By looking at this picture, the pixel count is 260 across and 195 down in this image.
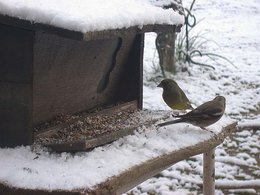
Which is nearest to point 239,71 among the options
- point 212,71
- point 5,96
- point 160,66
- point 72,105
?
point 212,71

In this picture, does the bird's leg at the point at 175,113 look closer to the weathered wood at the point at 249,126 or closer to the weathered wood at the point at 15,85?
the weathered wood at the point at 15,85

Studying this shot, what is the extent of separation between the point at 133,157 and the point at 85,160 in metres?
0.22

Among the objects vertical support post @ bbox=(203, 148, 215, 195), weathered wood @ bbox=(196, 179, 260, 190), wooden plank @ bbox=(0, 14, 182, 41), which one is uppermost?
wooden plank @ bbox=(0, 14, 182, 41)

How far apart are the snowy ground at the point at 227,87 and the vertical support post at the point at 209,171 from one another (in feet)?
4.21

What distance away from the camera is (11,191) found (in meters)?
2.04

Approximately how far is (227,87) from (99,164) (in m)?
5.84

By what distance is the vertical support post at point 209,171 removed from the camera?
3074 mm

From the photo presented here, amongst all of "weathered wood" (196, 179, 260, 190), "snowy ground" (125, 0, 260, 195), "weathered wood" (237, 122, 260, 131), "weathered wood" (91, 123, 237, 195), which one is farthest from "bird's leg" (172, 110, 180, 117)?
"weathered wood" (237, 122, 260, 131)

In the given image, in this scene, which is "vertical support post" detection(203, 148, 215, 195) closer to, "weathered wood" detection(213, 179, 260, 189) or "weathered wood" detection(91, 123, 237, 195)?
"weathered wood" detection(91, 123, 237, 195)

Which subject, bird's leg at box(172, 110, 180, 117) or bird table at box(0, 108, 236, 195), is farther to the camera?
bird's leg at box(172, 110, 180, 117)

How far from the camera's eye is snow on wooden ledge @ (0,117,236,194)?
1.98 metres

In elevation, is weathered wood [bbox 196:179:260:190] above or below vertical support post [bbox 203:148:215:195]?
below

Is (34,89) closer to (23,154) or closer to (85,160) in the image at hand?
(23,154)

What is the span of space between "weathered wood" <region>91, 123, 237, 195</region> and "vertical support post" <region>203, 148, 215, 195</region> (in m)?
0.27
